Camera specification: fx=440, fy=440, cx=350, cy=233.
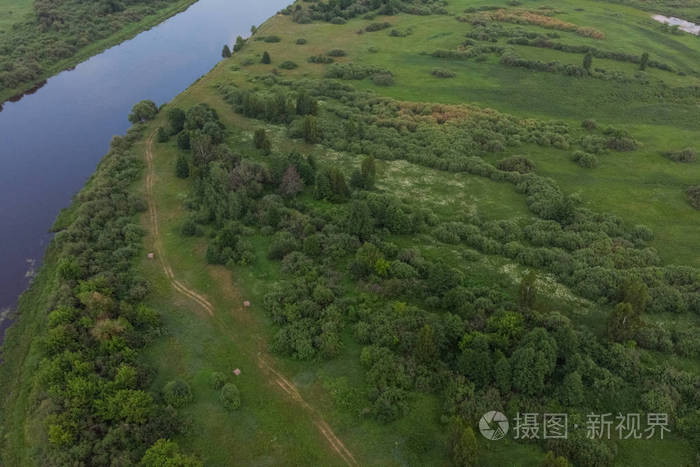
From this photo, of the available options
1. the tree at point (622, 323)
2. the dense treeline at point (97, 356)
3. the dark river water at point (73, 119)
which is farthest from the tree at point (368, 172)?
the dark river water at point (73, 119)

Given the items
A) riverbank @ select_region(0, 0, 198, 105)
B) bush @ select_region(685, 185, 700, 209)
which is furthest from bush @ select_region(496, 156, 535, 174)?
riverbank @ select_region(0, 0, 198, 105)

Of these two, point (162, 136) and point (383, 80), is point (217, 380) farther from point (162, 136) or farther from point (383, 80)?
point (383, 80)

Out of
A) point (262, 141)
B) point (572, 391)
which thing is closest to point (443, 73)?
point (262, 141)

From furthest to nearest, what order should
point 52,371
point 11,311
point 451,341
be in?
point 11,311 < point 451,341 < point 52,371

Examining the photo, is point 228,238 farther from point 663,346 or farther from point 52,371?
point 663,346

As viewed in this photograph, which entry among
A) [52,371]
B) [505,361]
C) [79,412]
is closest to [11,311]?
[52,371]
